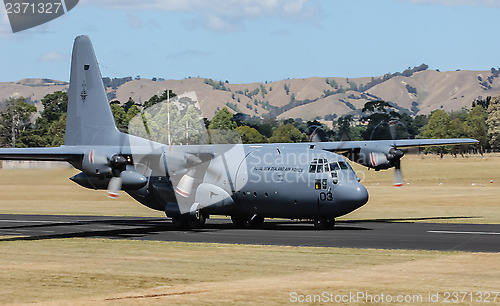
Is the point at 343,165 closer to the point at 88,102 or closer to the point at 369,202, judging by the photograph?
the point at 88,102

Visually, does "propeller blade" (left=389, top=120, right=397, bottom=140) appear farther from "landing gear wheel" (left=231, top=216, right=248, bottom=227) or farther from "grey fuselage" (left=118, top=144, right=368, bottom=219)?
"landing gear wheel" (left=231, top=216, right=248, bottom=227)

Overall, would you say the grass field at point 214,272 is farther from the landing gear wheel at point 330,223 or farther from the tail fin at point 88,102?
the tail fin at point 88,102

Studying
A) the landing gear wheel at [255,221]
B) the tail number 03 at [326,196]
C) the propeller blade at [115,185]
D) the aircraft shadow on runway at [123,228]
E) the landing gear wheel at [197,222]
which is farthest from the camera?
the landing gear wheel at [255,221]

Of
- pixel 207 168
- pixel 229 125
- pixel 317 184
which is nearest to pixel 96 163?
pixel 207 168

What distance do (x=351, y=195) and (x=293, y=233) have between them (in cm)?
332

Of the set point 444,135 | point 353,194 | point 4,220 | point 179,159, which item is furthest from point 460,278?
point 444,135

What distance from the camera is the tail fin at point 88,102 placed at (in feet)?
123

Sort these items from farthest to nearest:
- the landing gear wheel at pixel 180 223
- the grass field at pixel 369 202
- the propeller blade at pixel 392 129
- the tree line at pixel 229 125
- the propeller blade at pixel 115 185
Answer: the tree line at pixel 229 125 → the grass field at pixel 369 202 → the propeller blade at pixel 392 129 → the landing gear wheel at pixel 180 223 → the propeller blade at pixel 115 185

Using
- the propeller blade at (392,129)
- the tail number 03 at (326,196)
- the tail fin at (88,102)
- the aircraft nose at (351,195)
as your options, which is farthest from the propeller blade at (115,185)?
the propeller blade at (392,129)

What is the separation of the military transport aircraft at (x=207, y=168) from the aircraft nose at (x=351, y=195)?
1.6 inches

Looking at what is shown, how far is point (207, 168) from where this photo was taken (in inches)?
1356

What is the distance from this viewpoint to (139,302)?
16.3 m

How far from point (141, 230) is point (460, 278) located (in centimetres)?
1919

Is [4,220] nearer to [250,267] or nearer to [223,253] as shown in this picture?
[223,253]
